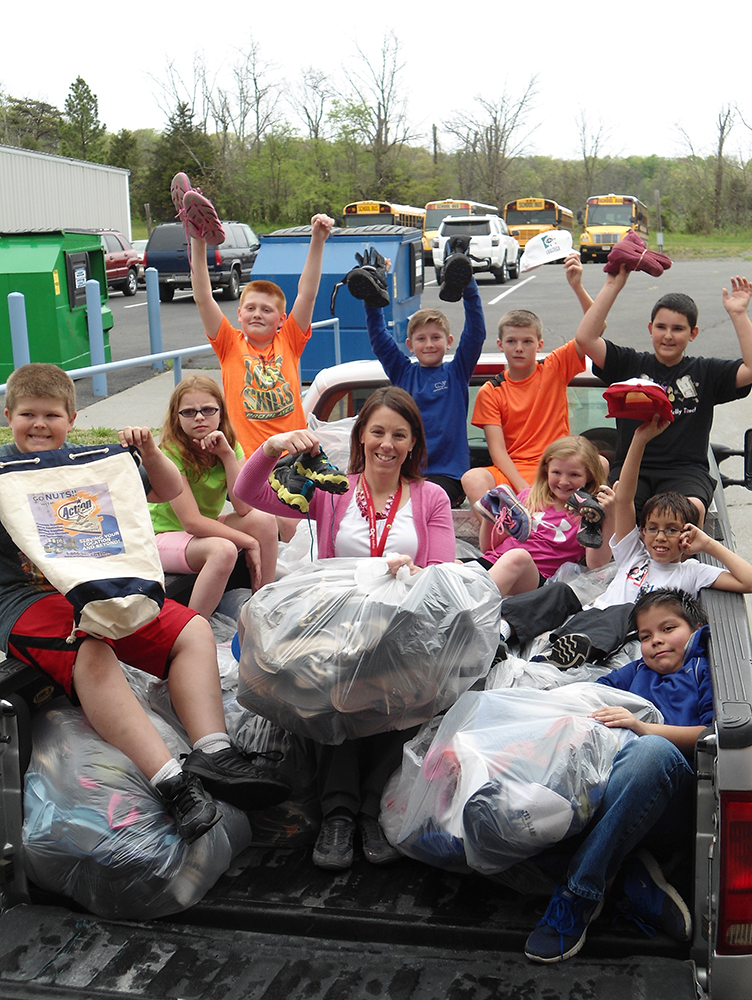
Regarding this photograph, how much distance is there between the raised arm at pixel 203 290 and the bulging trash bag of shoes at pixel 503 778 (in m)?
2.98

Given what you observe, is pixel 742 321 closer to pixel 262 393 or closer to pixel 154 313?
pixel 262 393

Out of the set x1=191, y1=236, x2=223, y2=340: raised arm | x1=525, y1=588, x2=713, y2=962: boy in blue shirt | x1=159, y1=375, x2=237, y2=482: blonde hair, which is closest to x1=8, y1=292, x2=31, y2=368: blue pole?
x1=191, y1=236, x2=223, y2=340: raised arm

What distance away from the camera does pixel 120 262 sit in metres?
25.7

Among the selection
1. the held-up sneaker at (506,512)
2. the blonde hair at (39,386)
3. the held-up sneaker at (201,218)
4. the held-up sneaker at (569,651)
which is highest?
the held-up sneaker at (201,218)

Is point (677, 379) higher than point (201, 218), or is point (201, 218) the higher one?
point (201, 218)

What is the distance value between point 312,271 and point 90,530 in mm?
2705

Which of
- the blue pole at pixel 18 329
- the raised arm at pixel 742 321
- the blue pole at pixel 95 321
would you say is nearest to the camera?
the raised arm at pixel 742 321

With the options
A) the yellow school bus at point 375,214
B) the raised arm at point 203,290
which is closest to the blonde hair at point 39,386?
the raised arm at point 203,290

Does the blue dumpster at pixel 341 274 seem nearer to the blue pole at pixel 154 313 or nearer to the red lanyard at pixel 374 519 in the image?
the blue pole at pixel 154 313

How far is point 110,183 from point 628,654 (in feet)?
110

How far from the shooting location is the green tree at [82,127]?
2273 inches

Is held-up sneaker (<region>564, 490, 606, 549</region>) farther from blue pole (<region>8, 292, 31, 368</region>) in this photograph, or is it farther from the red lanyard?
blue pole (<region>8, 292, 31, 368</region>)

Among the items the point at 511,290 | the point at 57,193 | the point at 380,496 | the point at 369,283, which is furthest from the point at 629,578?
the point at 57,193

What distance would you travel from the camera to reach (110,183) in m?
33.0
